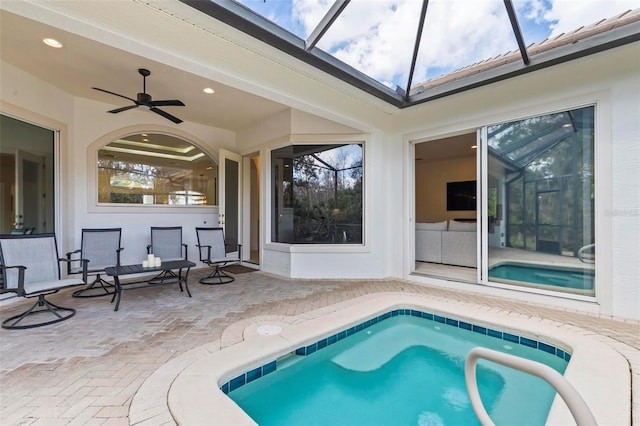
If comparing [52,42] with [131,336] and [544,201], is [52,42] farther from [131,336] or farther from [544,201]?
[544,201]

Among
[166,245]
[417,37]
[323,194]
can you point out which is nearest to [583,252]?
[417,37]

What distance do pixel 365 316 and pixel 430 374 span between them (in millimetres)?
915

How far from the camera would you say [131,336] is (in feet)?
9.57

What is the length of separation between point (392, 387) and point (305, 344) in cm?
83

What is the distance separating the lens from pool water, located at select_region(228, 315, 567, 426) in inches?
83.7

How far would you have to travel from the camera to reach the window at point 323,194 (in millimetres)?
5660

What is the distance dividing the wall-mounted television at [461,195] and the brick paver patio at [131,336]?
5536 millimetres

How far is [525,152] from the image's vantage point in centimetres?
408

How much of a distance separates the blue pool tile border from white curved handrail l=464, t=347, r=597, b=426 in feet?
4.99

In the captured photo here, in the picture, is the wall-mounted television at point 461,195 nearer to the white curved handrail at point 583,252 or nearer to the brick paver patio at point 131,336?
the brick paver patio at point 131,336

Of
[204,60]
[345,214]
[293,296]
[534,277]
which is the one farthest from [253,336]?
[534,277]

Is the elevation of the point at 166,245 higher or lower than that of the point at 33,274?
higher

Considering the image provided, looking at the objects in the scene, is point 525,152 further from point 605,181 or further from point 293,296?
point 293,296

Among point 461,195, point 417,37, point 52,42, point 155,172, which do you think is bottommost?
point 461,195
